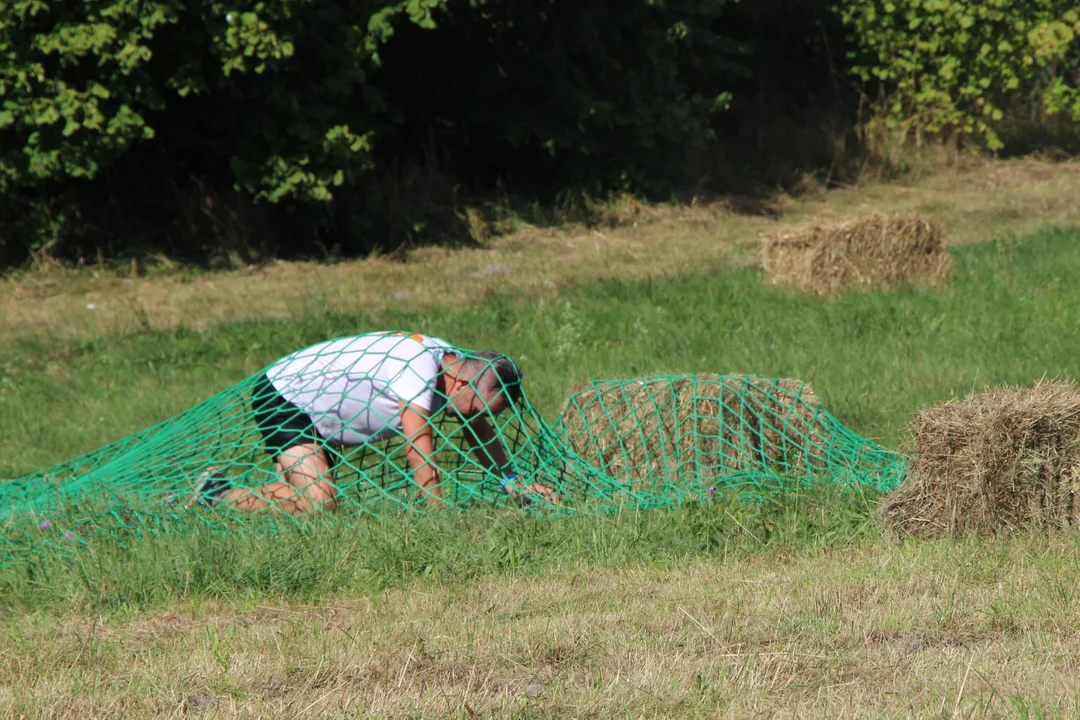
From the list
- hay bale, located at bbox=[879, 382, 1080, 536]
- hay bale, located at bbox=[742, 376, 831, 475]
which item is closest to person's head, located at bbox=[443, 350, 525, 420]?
hay bale, located at bbox=[742, 376, 831, 475]

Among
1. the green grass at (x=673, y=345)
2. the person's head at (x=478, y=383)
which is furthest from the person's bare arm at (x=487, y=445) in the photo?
the green grass at (x=673, y=345)

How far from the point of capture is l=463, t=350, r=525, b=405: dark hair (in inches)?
251

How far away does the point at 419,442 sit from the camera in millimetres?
6367

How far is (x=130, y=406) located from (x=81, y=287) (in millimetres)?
5281

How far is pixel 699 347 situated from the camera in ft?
32.8

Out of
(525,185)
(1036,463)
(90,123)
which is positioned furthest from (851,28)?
(1036,463)

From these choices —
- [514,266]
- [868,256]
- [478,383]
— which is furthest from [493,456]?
[514,266]

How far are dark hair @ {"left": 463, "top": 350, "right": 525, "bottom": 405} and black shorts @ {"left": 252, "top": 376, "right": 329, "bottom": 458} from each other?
93 centimetres

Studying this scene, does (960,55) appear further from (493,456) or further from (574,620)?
(574,620)

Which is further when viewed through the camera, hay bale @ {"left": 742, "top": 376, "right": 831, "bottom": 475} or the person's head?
A: hay bale @ {"left": 742, "top": 376, "right": 831, "bottom": 475}

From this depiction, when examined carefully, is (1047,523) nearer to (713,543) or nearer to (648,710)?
(713,543)

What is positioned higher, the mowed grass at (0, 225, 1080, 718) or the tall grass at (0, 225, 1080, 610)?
the mowed grass at (0, 225, 1080, 718)

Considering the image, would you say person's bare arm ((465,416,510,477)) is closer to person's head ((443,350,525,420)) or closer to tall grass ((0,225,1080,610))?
person's head ((443,350,525,420))

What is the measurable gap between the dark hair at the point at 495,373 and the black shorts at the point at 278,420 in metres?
0.93
